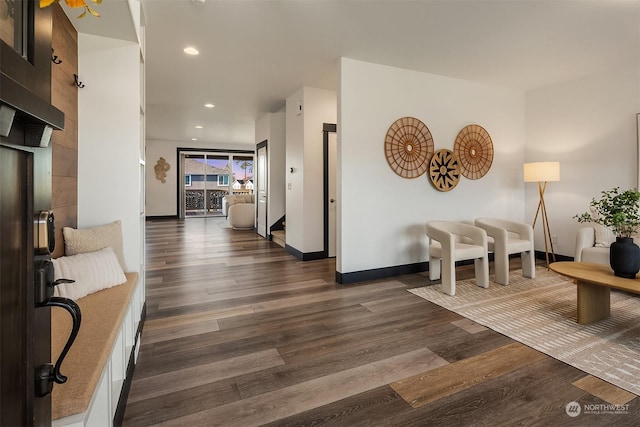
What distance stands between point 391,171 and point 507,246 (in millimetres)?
1603

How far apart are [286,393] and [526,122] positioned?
215 inches

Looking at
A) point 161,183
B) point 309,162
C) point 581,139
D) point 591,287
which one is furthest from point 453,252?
point 161,183

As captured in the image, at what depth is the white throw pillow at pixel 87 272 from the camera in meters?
1.81

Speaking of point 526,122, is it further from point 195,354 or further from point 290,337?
point 195,354

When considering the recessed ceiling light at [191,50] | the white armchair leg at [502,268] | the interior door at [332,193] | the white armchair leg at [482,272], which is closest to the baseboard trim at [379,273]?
the white armchair leg at [482,272]

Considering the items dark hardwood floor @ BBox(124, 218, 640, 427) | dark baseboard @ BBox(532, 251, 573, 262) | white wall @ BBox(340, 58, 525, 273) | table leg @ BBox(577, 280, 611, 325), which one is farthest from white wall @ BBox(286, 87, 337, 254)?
dark baseboard @ BBox(532, 251, 573, 262)

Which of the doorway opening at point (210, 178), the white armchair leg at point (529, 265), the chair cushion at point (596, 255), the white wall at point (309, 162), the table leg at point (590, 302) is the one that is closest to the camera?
the table leg at point (590, 302)

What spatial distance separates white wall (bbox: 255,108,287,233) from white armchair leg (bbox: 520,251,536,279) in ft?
14.3

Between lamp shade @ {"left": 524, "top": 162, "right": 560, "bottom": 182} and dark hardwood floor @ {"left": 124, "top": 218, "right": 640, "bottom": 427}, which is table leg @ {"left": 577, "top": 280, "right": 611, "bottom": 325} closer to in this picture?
dark hardwood floor @ {"left": 124, "top": 218, "right": 640, "bottom": 427}

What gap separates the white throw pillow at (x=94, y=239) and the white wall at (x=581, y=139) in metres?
5.54

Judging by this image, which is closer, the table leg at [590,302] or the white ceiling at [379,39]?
the table leg at [590,302]

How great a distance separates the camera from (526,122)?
5207 millimetres

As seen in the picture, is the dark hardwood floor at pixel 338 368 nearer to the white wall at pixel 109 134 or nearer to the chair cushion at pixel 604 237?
the white wall at pixel 109 134
